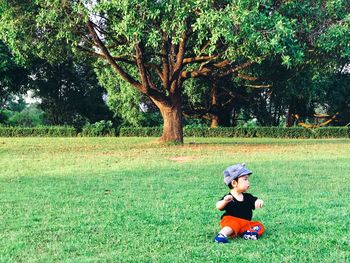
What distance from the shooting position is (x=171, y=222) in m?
5.91

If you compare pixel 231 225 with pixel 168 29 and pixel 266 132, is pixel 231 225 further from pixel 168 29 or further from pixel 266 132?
pixel 266 132

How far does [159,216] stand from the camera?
6.28 m

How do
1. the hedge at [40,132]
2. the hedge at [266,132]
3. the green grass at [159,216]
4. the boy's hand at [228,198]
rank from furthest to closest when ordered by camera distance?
the hedge at [40,132] < the hedge at [266,132] < the boy's hand at [228,198] < the green grass at [159,216]

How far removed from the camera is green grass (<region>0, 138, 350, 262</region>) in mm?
4570

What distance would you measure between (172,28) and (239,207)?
43.3 ft

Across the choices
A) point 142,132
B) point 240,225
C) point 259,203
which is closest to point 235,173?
point 259,203

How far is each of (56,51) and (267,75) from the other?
13.7 metres

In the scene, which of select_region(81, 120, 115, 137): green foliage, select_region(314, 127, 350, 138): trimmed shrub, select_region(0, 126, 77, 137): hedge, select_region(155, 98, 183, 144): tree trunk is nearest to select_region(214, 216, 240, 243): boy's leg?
select_region(155, 98, 183, 144): tree trunk

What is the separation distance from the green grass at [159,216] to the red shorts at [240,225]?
0.33ft

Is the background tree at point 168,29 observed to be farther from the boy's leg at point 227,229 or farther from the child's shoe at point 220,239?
the child's shoe at point 220,239

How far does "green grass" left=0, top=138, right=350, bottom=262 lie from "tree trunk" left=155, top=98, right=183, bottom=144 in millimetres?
10418

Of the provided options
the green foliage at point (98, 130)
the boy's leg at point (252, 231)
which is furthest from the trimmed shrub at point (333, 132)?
the boy's leg at point (252, 231)

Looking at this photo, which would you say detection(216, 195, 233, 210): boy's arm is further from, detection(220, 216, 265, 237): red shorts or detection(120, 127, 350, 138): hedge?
detection(120, 127, 350, 138): hedge

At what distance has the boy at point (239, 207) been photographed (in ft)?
16.8
